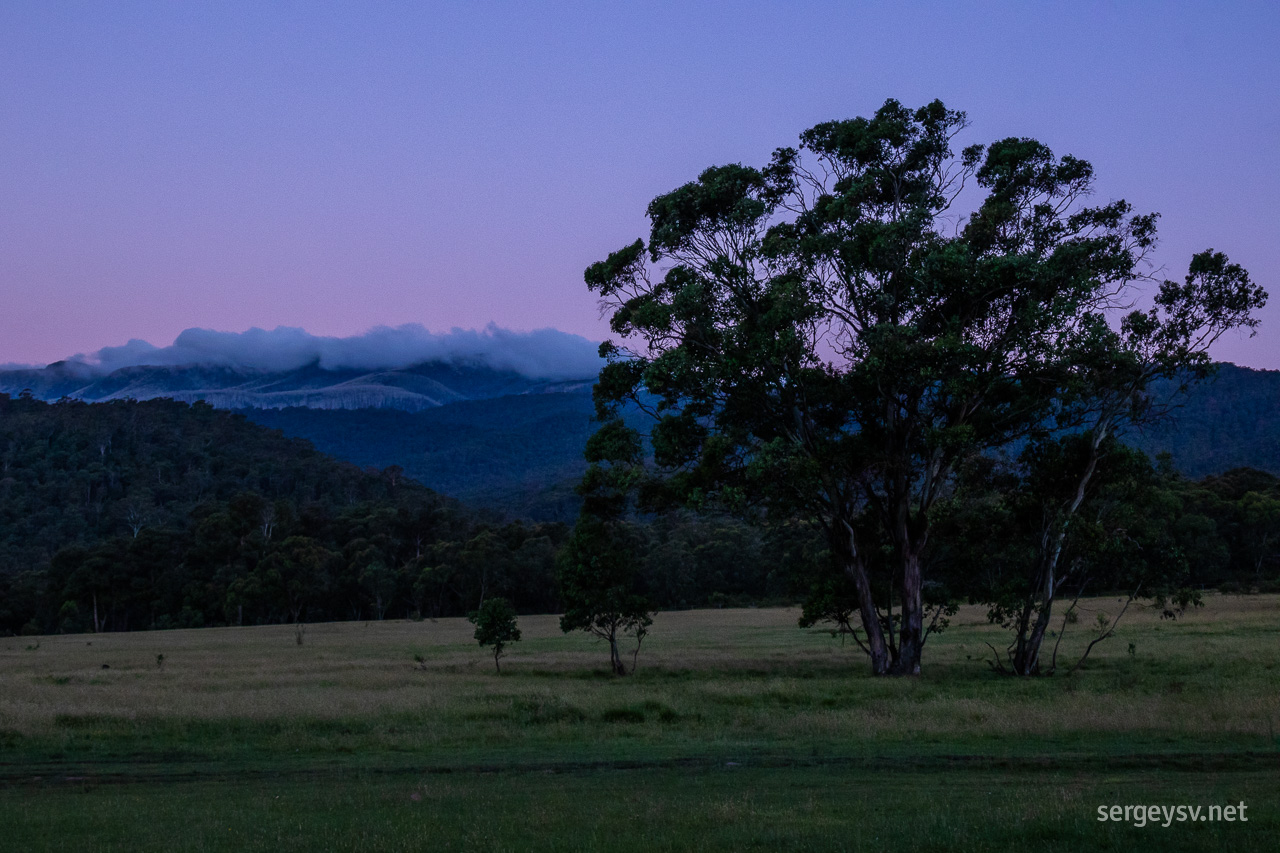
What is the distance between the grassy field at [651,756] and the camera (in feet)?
37.8

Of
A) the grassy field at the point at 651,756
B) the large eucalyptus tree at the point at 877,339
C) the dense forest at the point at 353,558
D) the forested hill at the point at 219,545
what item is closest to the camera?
the grassy field at the point at 651,756

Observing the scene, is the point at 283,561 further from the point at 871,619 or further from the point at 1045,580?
the point at 1045,580

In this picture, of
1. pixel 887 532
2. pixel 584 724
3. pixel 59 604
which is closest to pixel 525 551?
pixel 59 604

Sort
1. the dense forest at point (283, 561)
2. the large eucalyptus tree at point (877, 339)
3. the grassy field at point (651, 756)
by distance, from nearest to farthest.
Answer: the grassy field at point (651, 756)
the large eucalyptus tree at point (877, 339)
the dense forest at point (283, 561)

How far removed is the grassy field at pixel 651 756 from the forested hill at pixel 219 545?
61.1 metres

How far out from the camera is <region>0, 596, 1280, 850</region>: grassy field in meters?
11.5

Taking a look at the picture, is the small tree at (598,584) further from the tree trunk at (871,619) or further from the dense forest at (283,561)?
the dense forest at (283,561)

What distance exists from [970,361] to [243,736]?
2363cm

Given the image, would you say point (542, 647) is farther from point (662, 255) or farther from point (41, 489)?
point (41, 489)

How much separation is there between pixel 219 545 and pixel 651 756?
9676 centimetres

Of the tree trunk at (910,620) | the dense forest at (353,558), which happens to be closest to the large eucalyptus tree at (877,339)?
the tree trunk at (910,620)

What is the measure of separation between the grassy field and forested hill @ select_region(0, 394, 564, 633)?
61081 millimetres

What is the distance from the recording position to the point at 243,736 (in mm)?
21219

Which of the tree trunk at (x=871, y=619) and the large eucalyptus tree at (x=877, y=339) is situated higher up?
the large eucalyptus tree at (x=877, y=339)
